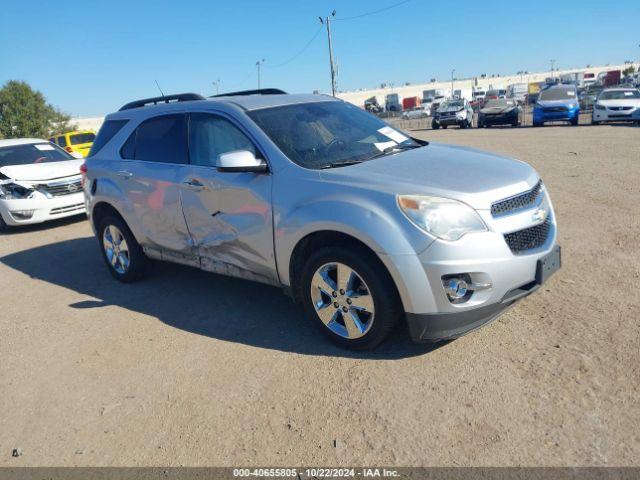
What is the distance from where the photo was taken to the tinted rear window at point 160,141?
4.75 metres

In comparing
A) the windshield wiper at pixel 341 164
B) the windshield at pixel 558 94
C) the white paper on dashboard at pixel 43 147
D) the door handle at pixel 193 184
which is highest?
the windshield at pixel 558 94

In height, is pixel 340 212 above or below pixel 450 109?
below

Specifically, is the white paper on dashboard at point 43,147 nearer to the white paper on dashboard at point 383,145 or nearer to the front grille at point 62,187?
the front grille at point 62,187

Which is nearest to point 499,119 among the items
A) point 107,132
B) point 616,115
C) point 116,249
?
point 616,115

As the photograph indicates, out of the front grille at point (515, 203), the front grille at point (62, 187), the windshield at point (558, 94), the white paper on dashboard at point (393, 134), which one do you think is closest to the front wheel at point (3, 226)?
the front grille at point (62, 187)

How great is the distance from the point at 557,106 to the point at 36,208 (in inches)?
813

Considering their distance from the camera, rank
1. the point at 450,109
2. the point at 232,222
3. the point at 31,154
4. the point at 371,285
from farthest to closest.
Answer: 1. the point at 450,109
2. the point at 31,154
3. the point at 232,222
4. the point at 371,285

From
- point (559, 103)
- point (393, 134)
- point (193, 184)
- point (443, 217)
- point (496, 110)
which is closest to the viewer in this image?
point (443, 217)

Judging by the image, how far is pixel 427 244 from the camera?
3131 mm

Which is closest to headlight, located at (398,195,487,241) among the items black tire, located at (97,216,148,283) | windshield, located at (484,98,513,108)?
black tire, located at (97,216,148,283)

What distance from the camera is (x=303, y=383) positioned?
3.37 meters

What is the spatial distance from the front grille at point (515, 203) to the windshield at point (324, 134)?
3.65 feet

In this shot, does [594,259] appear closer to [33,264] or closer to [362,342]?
[362,342]

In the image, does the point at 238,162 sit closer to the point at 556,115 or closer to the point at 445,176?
the point at 445,176
